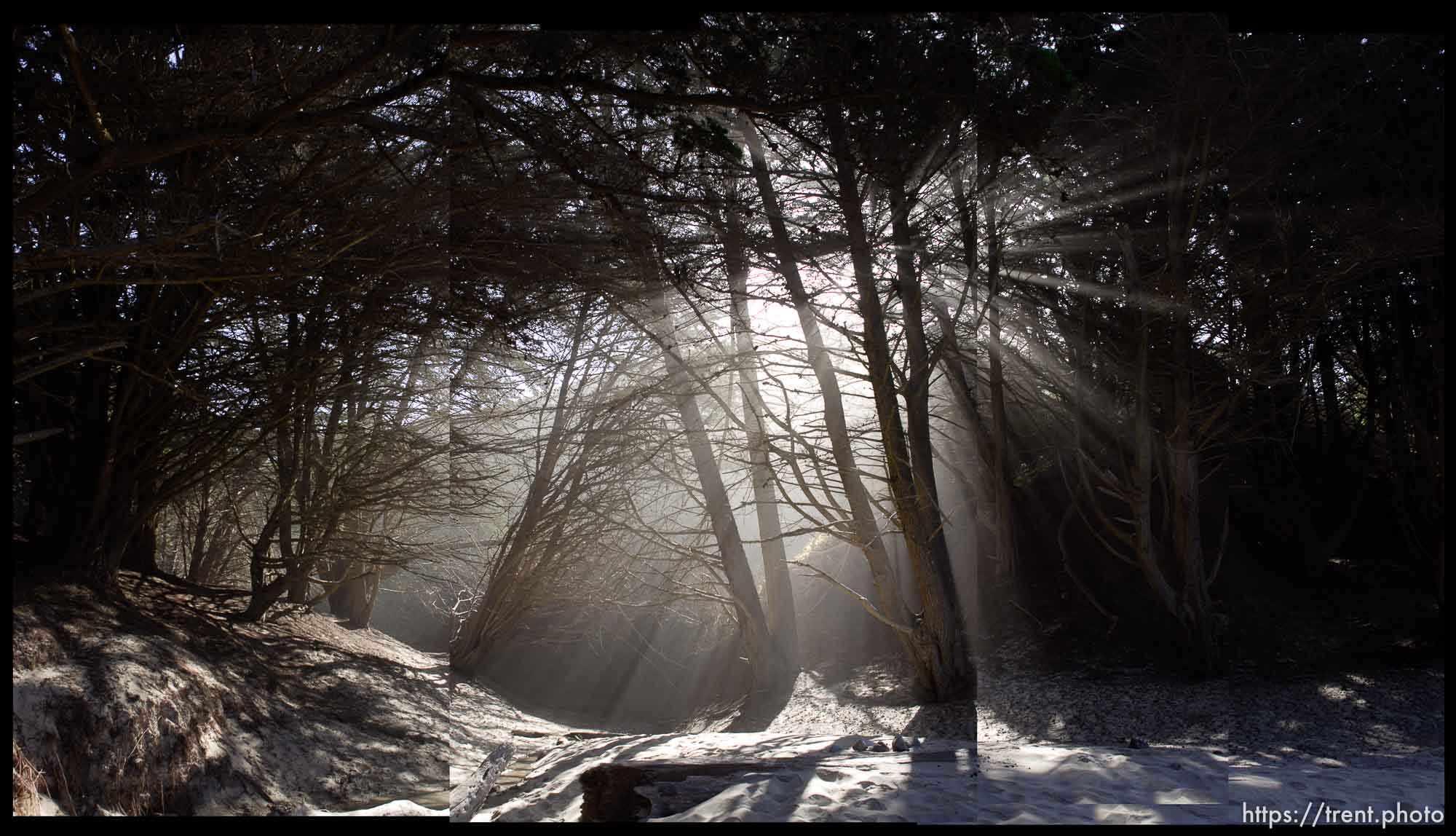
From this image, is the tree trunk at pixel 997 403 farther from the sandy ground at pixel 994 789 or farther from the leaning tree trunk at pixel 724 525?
the sandy ground at pixel 994 789

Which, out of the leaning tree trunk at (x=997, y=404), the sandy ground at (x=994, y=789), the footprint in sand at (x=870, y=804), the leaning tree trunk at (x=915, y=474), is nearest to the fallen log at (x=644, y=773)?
the sandy ground at (x=994, y=789)

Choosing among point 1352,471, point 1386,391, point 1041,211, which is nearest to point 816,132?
point 1041,211

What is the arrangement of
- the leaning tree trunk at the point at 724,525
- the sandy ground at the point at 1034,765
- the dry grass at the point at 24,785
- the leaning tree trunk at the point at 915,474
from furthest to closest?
the leaning tree trunk at the point at 724,525 → the leaning tree trunk at the point at 915,474 → the sandy ground at the point at 1034,765 → the dry grass at the point at 24,785

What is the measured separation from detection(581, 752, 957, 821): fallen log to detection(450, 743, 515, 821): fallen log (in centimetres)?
46

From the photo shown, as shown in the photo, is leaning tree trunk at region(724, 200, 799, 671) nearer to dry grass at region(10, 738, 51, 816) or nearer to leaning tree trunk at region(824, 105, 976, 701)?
leaning tree trunk at region(824, 105, 976, 701)

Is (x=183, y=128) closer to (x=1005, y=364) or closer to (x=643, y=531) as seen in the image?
(x=643, y=531)

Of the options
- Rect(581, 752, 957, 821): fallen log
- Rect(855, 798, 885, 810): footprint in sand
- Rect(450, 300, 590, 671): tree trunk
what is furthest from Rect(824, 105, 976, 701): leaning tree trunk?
Rect(855, 798, 885, 810): footprint in sand

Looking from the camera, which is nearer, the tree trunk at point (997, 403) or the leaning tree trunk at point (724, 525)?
the leaning tree trunk at point (724, 525)

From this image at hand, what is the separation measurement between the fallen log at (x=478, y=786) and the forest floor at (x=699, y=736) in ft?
0.24

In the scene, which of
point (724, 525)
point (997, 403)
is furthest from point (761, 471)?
point (997, 403)

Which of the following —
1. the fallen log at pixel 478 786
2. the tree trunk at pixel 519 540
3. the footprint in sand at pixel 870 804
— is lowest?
the fallen log at pixel 478 786

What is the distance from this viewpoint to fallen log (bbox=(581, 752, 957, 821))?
2904mm

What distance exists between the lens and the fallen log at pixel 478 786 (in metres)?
3.22

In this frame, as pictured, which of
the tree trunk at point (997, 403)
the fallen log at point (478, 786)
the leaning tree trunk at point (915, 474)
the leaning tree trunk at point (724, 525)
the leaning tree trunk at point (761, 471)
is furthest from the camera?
the tree trunk at point (997, 403)
